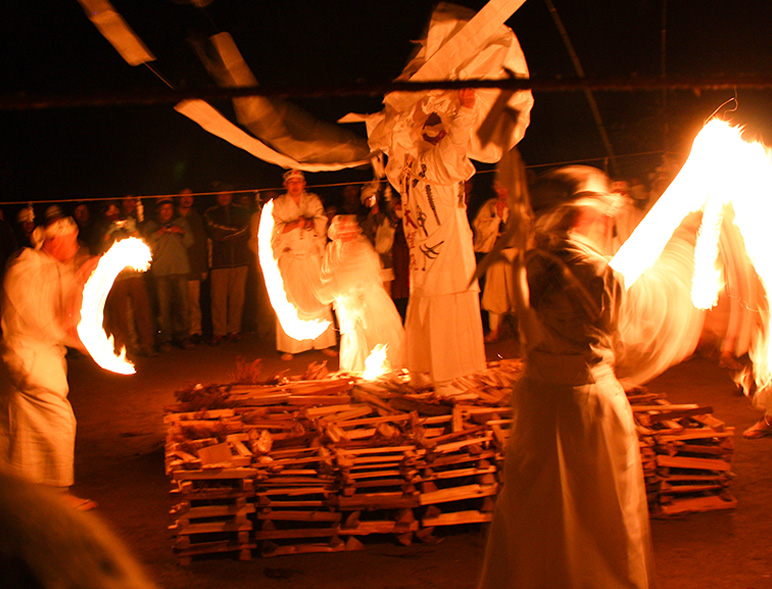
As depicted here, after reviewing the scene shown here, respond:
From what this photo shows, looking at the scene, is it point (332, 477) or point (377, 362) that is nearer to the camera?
point (332, 477)

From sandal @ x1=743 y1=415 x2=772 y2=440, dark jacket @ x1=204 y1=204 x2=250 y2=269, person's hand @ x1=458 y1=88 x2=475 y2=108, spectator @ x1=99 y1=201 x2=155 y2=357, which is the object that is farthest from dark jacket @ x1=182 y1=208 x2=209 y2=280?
sandal @ x1=743 y1=415 x2=772 y2=440

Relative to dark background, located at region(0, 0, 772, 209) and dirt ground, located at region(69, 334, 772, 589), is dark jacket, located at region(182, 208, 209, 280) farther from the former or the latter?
dirt ground, located at region(69, 334, 772, 589)

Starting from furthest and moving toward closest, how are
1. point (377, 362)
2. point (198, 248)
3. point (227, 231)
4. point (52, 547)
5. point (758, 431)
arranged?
1. point (198, 248)
2. point (227, 231)
3. point (377, 362)
4. point (758, 431)
5. point (52, 547)

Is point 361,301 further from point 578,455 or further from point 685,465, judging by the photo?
point 578,455

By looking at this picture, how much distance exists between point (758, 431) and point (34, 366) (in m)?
6.26

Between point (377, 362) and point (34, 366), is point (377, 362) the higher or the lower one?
the lower one

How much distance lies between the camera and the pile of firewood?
181 inches

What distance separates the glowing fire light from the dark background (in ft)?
15.7

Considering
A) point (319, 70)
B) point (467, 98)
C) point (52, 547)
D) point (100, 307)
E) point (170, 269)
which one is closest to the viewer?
point (52, 547)

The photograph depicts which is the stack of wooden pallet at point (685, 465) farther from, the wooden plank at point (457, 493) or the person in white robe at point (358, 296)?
the person in white robe at point (358, 296)

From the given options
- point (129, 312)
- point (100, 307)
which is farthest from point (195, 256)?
point (100, 307)

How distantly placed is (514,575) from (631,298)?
1.40 metres

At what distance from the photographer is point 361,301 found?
7.28 metres

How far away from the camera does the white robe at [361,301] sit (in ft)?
23.6
